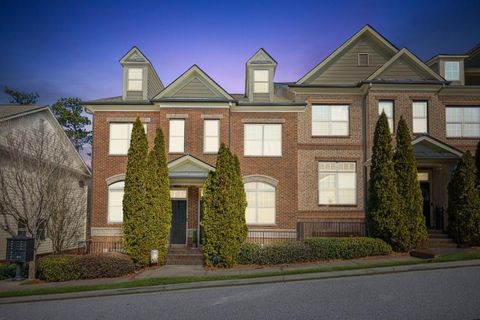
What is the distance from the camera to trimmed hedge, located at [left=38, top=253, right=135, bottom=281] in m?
15.9

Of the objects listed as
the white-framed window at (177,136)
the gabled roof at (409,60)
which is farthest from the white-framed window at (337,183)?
the white-framed window at (177,136)

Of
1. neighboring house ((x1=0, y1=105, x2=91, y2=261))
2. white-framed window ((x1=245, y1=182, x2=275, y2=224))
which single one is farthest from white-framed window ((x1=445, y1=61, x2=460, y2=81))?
neighboring house ((x1=0, y1=105, x2=91, y2=261))

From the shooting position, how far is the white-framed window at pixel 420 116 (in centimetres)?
2414

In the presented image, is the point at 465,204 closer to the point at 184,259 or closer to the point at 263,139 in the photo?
the point at 263,139

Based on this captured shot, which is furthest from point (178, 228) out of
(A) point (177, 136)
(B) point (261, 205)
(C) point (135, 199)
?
(C) point (135, 199)

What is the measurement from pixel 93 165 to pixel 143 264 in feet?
25.2

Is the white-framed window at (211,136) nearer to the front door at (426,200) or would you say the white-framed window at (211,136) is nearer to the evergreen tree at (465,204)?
the front door at (426,200)

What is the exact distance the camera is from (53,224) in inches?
795

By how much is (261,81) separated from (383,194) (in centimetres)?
920

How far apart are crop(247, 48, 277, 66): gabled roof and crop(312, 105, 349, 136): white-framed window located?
3320 millimetres

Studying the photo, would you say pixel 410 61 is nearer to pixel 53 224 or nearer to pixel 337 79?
pixel 337 79

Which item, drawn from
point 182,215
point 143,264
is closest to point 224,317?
point 143,264

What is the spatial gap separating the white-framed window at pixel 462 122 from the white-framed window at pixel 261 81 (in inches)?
377

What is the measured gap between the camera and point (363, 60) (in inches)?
990
